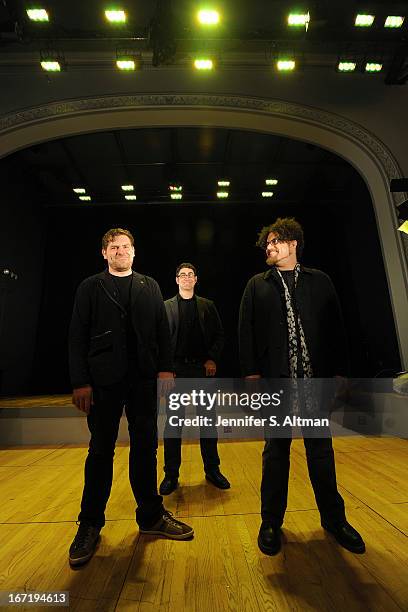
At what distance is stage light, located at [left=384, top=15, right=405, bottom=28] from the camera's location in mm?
4141

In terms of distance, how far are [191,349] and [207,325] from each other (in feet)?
0.79

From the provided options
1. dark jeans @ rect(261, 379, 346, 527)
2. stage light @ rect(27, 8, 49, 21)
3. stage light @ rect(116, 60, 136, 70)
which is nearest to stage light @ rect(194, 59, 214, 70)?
stage light @ rect(116, 60, 136, 70)

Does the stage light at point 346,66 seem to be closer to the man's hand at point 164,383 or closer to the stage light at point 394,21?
the stage light at point 394,21

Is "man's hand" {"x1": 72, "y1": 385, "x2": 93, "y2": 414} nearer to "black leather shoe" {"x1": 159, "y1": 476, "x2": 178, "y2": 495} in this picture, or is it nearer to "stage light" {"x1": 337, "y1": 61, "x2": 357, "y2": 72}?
"black leather shoe" {"x1": 159, "y1": 476, "x2": 178, "y2": 495}

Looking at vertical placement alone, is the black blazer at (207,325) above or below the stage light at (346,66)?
below

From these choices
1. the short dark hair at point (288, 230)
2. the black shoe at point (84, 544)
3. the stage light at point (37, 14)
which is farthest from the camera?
the stage light at point (37, 14)

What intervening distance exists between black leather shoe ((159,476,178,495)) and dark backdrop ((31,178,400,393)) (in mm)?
5585

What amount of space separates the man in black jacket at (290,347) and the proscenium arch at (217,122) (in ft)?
11.3

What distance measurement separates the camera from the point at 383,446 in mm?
3379

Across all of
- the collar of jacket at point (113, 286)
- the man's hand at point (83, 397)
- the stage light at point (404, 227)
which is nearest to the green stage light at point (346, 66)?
the stage light at point (404, 227)

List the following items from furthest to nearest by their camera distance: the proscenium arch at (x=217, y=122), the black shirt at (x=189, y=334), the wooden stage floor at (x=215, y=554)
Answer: the proscenium arch at (x=217, y=122), the black shirt at (x=189, y=334), the wooden stage floor at (x=215, y=554)

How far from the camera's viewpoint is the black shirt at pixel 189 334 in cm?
254

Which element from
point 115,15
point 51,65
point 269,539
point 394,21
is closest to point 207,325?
point 269,539

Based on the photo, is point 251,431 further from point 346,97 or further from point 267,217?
point 267,217
